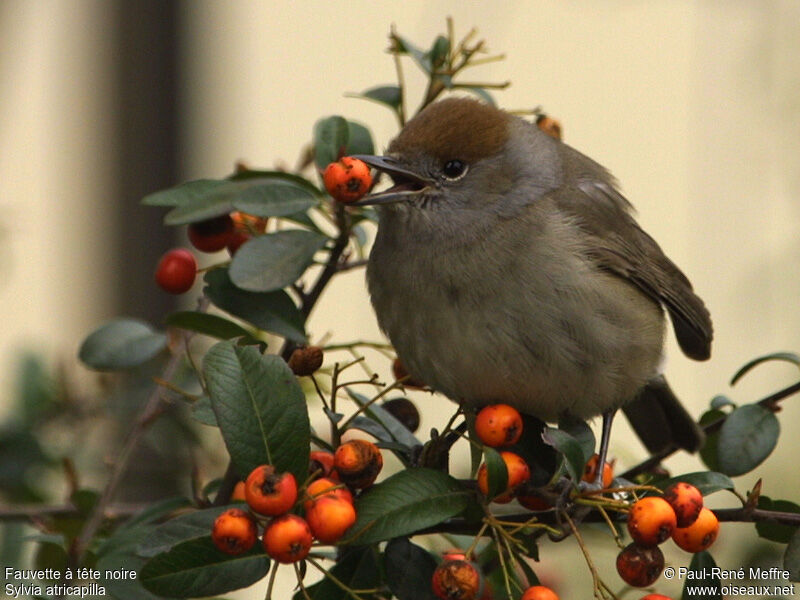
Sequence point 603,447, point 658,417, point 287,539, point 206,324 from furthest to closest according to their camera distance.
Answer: point 658,417, point 603,447, point 206,324, point 287,539

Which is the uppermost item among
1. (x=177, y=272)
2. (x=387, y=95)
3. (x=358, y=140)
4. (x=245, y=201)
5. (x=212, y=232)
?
(x=387, y=95)

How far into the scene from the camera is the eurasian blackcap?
9.45 feet

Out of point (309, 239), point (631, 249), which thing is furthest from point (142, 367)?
point (631, 249)

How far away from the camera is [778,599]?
263cm

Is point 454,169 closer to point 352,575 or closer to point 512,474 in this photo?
point 512,474

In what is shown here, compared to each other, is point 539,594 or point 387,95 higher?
point 387,95

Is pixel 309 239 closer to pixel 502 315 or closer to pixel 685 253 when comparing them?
pixel 502 315

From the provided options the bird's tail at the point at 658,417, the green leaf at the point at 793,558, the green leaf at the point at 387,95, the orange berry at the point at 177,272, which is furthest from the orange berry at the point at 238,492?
the bird's tail at the point at 658,417

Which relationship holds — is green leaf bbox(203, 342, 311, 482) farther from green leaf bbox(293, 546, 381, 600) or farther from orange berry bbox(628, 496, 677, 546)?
orange berry bbox(628, 496, 677, 546)

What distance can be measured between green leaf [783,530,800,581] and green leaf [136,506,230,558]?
1092 mm

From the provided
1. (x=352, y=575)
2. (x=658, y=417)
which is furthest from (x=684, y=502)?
(x=658, y=417)

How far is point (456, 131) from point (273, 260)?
0.86 meters

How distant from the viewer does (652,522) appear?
2.10 m

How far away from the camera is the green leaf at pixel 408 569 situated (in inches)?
87.7
